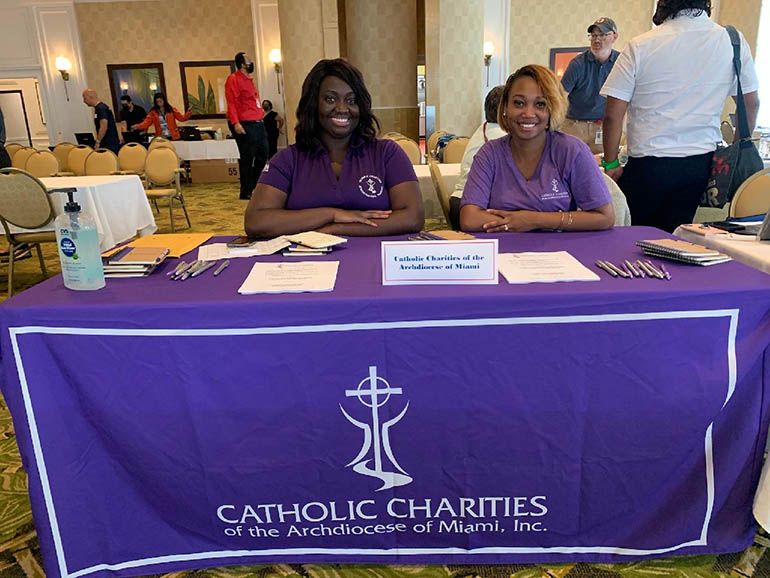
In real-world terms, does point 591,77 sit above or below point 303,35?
below

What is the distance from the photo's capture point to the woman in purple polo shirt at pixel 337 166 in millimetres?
1961

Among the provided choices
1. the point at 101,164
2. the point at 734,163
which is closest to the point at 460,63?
the point at 101,164

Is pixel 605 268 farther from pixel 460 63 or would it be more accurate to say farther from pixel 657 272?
pixel 460 63

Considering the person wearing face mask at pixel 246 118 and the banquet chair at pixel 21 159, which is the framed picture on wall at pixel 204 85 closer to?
the person wearing face mask at pixel 246 118

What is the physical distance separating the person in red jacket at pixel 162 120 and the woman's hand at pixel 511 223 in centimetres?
950

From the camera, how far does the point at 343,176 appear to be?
6.57ft

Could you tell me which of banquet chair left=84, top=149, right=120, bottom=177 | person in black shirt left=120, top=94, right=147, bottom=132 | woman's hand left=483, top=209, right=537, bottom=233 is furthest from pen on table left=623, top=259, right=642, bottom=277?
person in black shirt left=120, top=94, right=147, bottom=132

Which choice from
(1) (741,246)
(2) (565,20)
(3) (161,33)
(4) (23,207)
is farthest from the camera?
(3) (161,33)

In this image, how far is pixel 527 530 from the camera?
1356 mm

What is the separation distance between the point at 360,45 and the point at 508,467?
847 cm

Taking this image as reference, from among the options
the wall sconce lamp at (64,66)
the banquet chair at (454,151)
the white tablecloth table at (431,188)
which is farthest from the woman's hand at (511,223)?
the wall sconce lamp at (64,66)

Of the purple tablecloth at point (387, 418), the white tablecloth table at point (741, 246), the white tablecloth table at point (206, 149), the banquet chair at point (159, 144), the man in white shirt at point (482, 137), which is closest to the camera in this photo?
the purple tablecloth at point (387, 418)

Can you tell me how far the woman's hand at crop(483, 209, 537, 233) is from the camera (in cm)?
177

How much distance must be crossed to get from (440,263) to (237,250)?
623mm
